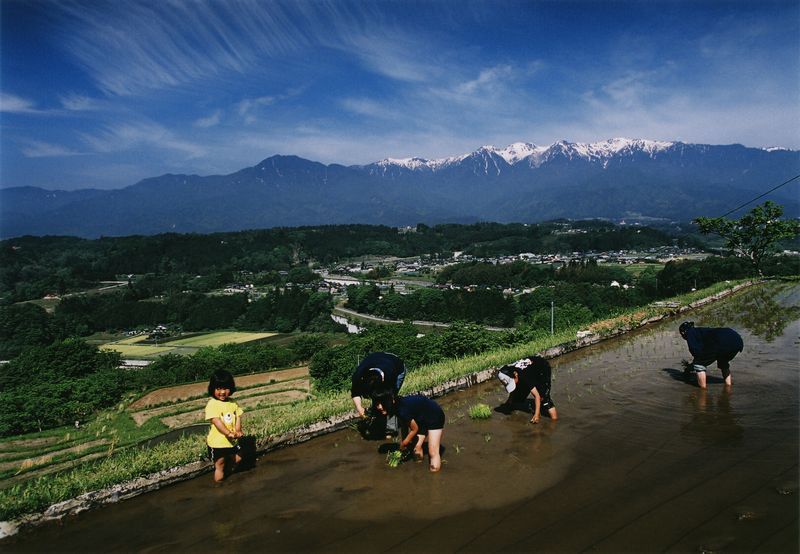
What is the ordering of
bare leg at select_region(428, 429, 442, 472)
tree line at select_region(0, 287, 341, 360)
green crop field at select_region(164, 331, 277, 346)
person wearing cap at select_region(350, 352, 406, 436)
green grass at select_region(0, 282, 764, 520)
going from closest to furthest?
green grass at select_region(0, 282, 764, 520), bare leg at select_region(428, 429, 442, 472), person wearing cap at select_region(350, 352, 406, 436), green crop field at select_region(164, 331, 277, 346), tree line at select_region(0, 287, 341, 360)

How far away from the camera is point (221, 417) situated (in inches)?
210

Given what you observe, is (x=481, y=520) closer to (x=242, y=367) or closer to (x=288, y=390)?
(x=288, y=390)

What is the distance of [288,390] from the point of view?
33.1 metres

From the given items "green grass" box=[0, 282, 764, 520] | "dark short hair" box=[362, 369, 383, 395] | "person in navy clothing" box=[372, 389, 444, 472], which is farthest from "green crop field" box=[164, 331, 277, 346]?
"person in navy clothing" box=[372, 389, 444, 472]

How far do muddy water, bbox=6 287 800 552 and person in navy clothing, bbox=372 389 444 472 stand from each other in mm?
261

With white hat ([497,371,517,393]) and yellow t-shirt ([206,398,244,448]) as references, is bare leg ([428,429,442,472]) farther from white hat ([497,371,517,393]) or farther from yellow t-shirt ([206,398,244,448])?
yellow t-shirt ([206,398,244,448])

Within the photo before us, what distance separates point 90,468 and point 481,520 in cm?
456

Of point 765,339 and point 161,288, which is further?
point 161,288

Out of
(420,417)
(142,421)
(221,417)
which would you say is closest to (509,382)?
(420,417)

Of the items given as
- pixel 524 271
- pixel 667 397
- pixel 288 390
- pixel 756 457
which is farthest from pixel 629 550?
pixel 524 271

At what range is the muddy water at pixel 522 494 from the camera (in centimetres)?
396

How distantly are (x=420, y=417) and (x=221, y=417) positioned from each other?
2126 mm

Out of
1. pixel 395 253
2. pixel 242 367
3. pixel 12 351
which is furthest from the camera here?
pixel 395 253

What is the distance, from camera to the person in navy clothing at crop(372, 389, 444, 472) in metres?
5.26
